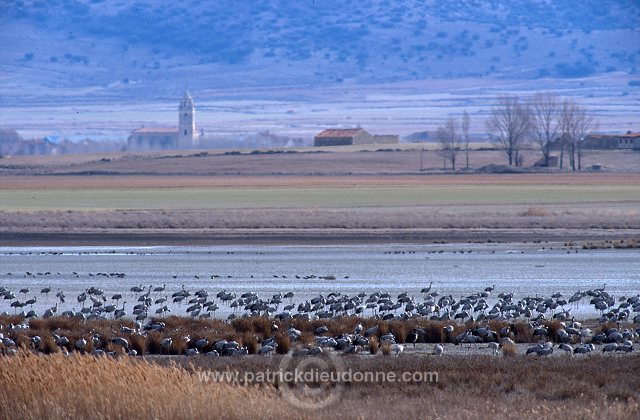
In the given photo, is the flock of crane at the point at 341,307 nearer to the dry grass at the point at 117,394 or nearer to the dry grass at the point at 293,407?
the dry grass at the point at 293,407

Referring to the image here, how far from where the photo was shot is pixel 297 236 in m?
31.8

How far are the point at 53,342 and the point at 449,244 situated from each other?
1736 centimetres

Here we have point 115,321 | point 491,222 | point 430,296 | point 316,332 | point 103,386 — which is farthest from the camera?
point 491,222

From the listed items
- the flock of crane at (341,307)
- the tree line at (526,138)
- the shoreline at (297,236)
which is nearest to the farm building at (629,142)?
the tree line at (526,138)

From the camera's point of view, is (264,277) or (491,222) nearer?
(264,277)

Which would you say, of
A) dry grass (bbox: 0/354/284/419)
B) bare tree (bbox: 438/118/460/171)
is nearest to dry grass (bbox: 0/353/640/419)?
dry grass (bbox: 0/354/284/419)

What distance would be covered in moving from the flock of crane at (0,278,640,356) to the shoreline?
10.2 m

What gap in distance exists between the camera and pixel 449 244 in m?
29.4

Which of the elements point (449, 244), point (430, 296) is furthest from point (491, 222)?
point (430, 296)

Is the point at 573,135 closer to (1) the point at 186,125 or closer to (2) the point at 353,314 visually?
(1) the point at 186,125

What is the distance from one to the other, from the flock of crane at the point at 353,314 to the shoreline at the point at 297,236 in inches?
400

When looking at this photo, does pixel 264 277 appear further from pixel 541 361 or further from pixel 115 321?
pixel 541 361

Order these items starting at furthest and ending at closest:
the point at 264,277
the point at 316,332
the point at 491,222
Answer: the point at 491,222 → the point at 264,277 → the point at 316,332

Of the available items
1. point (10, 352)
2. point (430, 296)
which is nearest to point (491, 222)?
point (430, 296)
